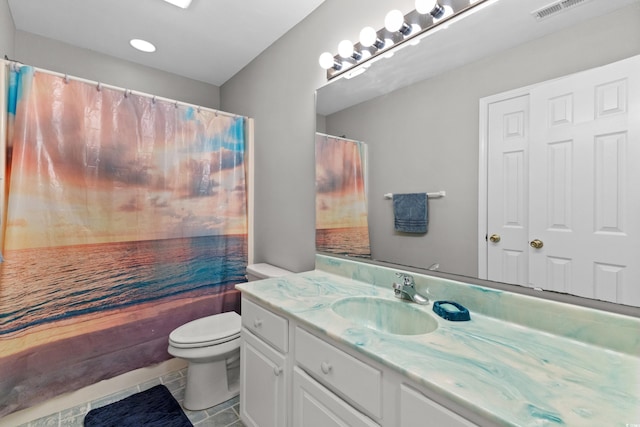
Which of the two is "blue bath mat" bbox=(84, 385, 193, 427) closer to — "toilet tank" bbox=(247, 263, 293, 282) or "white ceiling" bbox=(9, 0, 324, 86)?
"toilet tank" bbox=(247, 263, 293, 282)

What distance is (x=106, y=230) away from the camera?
182 centimetres

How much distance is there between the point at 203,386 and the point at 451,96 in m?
2.05

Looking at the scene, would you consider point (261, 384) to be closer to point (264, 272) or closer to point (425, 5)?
point (264, 272)

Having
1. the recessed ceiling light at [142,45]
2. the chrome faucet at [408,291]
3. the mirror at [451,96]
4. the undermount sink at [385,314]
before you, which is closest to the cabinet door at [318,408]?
the undermount sink at [385,314]

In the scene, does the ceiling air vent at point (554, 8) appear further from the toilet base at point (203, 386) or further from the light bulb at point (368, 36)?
the toilet base at point (203, 386)

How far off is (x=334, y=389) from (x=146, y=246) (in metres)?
1.65

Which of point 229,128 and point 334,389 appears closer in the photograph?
point 334,389

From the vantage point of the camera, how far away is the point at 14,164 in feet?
5.01

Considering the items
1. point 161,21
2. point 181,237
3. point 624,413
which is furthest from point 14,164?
point 624,413

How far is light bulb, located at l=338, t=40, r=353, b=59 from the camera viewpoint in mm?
1509

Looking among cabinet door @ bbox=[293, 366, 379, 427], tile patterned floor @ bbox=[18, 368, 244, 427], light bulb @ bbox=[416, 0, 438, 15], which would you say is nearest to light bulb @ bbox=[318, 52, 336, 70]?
light bulb @ bbox=[416, 0, 438, 15]

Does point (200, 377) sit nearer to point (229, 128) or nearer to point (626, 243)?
point (229, 128)

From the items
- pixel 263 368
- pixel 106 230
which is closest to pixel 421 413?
pixel 263 368

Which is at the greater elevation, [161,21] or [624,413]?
[161,21]
